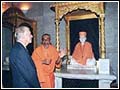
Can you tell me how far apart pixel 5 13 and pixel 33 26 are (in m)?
0.75

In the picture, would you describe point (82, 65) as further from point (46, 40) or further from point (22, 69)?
point (22, 69)

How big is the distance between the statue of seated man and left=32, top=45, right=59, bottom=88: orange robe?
1.90 feet

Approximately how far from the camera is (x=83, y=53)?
189 inches

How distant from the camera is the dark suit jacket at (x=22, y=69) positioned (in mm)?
2600

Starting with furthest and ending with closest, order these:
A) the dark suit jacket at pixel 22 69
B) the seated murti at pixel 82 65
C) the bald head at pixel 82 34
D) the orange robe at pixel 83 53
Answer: the bald head at pixel 82 34 → the orange robe at pixel 83 53 → the seated murti at pixel 82 65 → the dark suit jacket at pixel 22 69

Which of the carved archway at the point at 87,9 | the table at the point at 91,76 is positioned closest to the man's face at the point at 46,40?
the carved archway at the point at 87,9

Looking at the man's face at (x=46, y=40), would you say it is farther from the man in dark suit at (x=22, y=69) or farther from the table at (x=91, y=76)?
the man in dark suit at (x=22, y=69)

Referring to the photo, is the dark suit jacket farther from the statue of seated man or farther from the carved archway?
the statue of seated man

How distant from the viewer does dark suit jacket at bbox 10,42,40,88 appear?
8.53 ft

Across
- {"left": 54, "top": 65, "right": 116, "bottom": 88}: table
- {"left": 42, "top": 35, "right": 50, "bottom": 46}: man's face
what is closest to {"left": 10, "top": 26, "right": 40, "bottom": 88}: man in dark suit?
{"left": 54, "top": 65, "right": 116, "bottom": 88}: table

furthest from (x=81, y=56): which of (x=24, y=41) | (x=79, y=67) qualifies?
(x=24, y=41)

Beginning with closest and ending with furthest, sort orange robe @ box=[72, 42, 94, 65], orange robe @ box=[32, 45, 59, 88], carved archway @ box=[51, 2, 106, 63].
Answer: orange robe @ box=[32, 45, 59, 88]
carved archway @ box=[51, 2, 106, 63]
orange robe @ box=[72, 42, 94, 65]

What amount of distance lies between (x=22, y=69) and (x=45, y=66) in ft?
5.37

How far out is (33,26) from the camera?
5.86 meters
